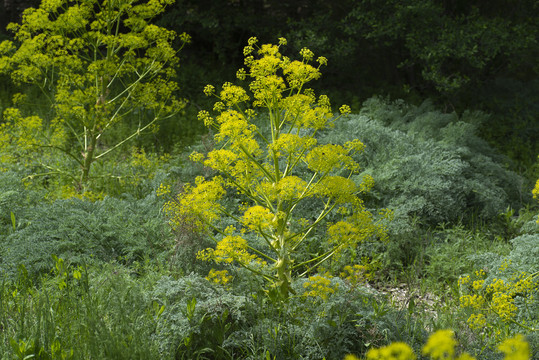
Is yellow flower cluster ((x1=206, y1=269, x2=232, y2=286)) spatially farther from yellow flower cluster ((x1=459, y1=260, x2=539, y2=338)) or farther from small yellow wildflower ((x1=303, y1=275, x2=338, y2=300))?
yellow flower cluster ((x1=459, y1=260, x2=539, y2=338))

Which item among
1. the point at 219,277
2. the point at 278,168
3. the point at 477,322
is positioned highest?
the point at 278,168

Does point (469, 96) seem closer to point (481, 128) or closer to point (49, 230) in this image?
point (481, 128)

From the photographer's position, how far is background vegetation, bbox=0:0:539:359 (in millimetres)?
3111

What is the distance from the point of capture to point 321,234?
15.8 feet

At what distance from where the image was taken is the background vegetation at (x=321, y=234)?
311 centimetres

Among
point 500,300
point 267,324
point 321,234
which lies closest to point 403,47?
point 321,234

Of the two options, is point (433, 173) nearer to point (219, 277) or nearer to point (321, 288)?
point (321, 288)

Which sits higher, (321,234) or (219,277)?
(219,277)

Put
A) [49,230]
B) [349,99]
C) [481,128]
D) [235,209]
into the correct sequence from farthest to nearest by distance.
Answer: [349,99] → [481,128] → [235,209] → [49,230]

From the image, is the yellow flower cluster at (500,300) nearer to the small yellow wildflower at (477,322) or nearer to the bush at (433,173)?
the small yellow wildflower at (477,322)

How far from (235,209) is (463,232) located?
80.4 inches

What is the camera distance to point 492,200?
17.6 feet

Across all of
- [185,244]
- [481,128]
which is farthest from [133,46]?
[481,128]

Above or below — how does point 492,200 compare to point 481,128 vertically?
above
